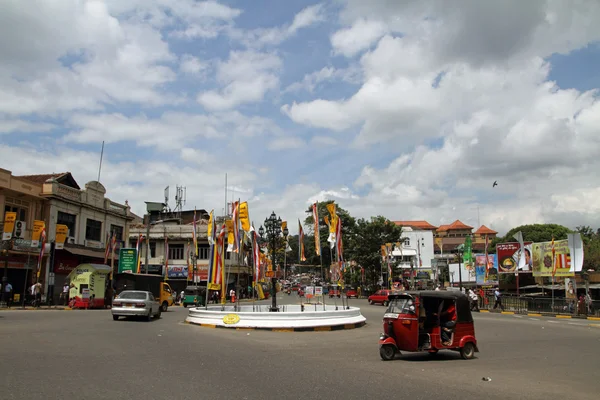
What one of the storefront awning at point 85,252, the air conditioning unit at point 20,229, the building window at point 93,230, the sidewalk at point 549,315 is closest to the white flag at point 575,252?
the sidewalk at point 549,315

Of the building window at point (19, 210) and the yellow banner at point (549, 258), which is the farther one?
the building window at point (19, 210)

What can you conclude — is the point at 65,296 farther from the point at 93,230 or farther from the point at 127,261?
the point at 93,230

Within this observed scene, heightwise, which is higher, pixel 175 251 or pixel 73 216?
pixel 73 216

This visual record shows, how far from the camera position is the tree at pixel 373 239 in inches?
2564

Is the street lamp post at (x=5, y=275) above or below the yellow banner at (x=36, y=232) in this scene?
below

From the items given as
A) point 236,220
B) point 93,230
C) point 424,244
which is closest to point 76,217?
point 93,230

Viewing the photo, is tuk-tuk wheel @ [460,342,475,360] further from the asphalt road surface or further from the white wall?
the white wall

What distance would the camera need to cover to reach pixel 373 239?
65125 millimetres

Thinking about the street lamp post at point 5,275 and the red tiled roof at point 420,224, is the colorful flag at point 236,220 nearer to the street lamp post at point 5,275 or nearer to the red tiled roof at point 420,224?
the street lamp post at point 5,275

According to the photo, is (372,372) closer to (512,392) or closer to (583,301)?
(512,392)

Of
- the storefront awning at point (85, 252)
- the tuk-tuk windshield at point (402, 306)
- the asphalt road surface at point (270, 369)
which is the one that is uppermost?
the storefront awning at point (85, 252)

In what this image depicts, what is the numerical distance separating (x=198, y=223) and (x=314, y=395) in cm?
5561

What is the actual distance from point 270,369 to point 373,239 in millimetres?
56138

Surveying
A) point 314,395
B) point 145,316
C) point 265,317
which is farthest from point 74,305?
point 314,395
